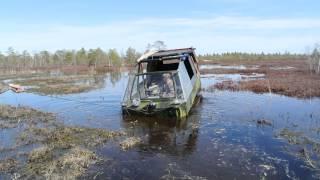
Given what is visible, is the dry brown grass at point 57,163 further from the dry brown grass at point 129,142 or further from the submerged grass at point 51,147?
the dry brown grass at point 129,142

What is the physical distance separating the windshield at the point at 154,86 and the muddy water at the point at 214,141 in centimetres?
175

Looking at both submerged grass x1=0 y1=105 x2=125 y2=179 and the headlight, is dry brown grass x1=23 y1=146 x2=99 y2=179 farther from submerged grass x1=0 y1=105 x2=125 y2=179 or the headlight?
the headlight

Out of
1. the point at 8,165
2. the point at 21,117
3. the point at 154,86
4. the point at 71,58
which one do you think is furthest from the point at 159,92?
the point at 71,58

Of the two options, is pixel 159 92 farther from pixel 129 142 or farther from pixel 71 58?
pixel 71 58

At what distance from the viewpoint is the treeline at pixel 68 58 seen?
108m

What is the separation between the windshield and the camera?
18406 mm

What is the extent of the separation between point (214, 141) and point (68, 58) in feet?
354

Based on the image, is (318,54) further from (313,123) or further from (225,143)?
(225,143)

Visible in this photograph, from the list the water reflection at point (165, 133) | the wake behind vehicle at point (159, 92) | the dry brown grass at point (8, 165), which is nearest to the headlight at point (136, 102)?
the wake behind vehicle at point (159, 92)

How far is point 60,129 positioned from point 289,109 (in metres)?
12.2

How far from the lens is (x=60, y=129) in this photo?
1497 cm

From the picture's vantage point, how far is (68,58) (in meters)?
115

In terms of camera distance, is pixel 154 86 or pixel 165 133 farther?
pixel 154 86

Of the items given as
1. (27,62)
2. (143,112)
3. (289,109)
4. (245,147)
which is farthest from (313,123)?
(27,62)
